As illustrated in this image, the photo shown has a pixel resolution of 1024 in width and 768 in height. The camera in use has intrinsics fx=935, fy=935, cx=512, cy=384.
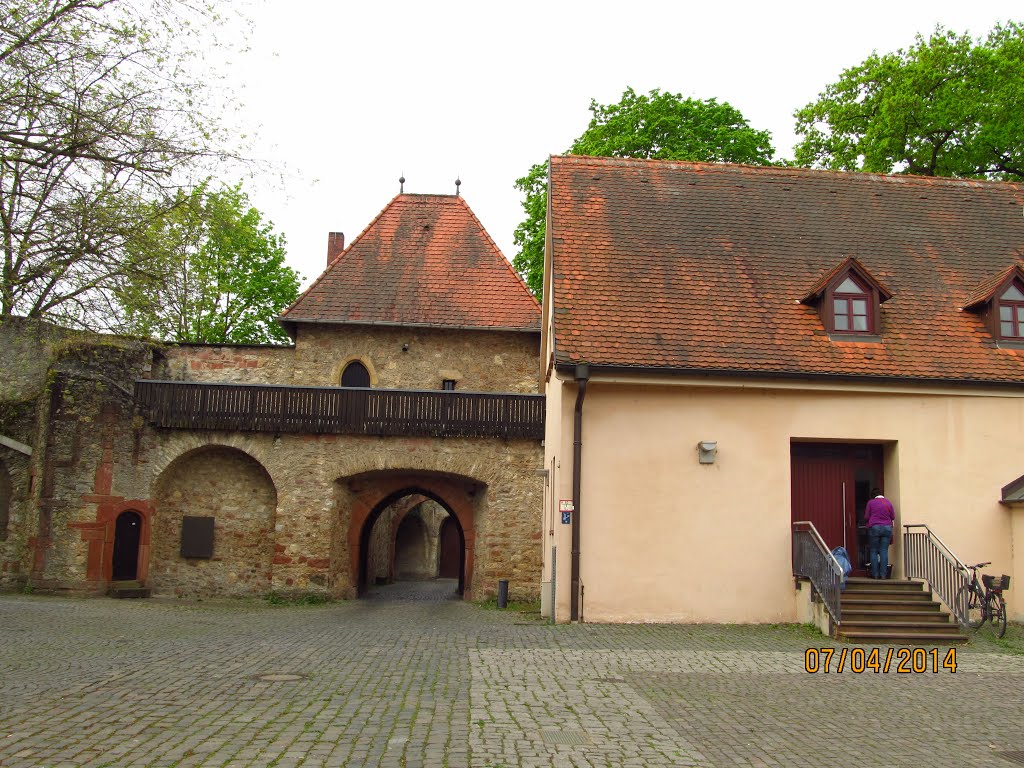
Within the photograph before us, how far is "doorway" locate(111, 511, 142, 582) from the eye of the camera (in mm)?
21812

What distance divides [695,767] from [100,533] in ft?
60.6

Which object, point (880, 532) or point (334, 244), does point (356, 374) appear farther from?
point (880, 532)

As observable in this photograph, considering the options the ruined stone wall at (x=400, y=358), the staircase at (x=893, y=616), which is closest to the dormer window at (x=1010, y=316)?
the staircase at (x=893, y=616)

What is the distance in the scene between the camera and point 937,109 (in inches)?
1056

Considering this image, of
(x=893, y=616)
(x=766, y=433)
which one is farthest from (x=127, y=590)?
(x=893, y=616)

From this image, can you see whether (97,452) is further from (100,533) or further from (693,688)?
(693,688)

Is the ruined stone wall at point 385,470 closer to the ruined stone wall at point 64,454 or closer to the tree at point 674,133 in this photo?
the ruined stone wall at point 64,454

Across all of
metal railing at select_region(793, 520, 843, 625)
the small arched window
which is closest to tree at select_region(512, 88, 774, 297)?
the small arched window

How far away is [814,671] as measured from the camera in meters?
10.5

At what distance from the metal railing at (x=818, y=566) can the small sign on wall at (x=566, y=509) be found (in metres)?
3.64

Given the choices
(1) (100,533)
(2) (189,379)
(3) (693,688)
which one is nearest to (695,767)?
(3) (693,688)

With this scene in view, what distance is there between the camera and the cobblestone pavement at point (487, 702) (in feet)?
22.1

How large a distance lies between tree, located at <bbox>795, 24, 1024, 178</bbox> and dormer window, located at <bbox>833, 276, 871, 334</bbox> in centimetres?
1243

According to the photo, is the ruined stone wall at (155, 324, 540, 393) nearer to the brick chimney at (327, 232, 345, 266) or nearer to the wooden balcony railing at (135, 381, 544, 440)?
the wooden balcony railing at (135, 381, 544, 440)
